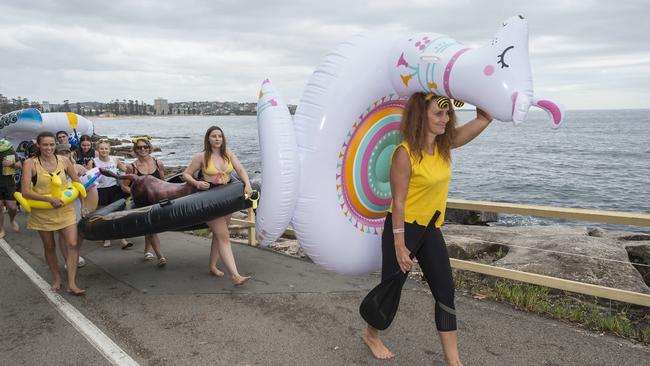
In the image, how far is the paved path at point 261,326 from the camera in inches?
137

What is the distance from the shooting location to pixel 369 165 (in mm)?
3430

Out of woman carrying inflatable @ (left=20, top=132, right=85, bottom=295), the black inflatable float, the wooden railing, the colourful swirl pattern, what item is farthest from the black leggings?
woman carrying inflatable @ (left=20, top=132, right=85, bottom=295)

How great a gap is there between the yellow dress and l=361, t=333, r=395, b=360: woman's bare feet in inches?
134

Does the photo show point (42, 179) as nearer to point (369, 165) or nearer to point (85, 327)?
point (85, 327)

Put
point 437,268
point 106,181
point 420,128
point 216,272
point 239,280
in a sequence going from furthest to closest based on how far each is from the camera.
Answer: point 106,181 → point 216,272 → point 239,280 → point 437,268 → point 420,128

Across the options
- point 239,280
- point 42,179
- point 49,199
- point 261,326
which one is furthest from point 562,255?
point 42,179

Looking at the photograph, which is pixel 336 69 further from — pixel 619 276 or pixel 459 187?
pixel 459 187

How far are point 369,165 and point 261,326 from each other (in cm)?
A: 173

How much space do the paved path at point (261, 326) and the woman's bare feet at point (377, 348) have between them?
52 millimetres

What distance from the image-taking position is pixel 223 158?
5.19 m

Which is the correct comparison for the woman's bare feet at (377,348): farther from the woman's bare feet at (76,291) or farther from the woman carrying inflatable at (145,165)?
the woman carrying inflatable at (145,165)

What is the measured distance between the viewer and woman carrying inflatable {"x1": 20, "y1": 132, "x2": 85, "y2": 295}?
468 cm

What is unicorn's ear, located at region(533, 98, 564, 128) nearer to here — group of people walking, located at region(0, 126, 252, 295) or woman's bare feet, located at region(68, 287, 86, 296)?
group of people walking, located at region(0, 126, 252, 295)

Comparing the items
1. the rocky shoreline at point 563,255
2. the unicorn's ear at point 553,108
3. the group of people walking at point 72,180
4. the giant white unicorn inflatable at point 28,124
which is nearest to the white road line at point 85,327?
the group of people walking at point 72,180
